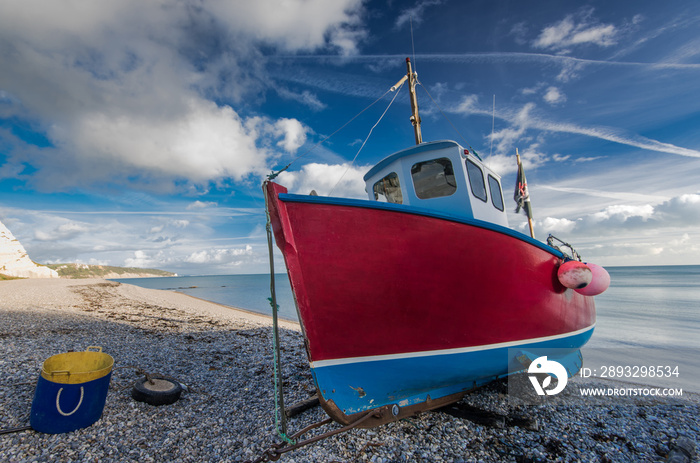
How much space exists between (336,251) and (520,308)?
282 centimetres

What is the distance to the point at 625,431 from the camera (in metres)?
3.86

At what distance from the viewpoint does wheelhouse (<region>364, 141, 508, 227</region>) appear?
4645mm

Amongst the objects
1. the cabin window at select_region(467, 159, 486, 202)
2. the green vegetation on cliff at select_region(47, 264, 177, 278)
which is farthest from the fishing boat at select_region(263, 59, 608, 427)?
the green vegetation on cliff at select_region(47, 264, 177, 278)

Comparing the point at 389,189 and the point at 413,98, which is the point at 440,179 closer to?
the point at 389,189

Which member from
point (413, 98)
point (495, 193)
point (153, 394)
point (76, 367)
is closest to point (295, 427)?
point (153, 394)

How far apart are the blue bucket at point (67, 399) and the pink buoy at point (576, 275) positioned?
6413 mm

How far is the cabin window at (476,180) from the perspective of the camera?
15.8ft

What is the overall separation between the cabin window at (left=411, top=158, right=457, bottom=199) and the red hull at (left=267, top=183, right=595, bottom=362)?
128 centimetres

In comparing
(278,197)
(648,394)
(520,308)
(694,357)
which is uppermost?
(278,197)

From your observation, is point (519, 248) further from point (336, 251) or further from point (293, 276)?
point (293, 276)

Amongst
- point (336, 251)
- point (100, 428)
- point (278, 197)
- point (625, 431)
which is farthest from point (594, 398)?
point (100, 428)

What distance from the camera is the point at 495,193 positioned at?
566cm

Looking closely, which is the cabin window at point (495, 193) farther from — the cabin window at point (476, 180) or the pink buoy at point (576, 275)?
the pink buoy at point (576, 275)

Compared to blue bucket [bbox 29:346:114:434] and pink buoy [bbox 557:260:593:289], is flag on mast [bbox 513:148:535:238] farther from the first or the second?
blue bucket [bbox 29:346:114:434]
